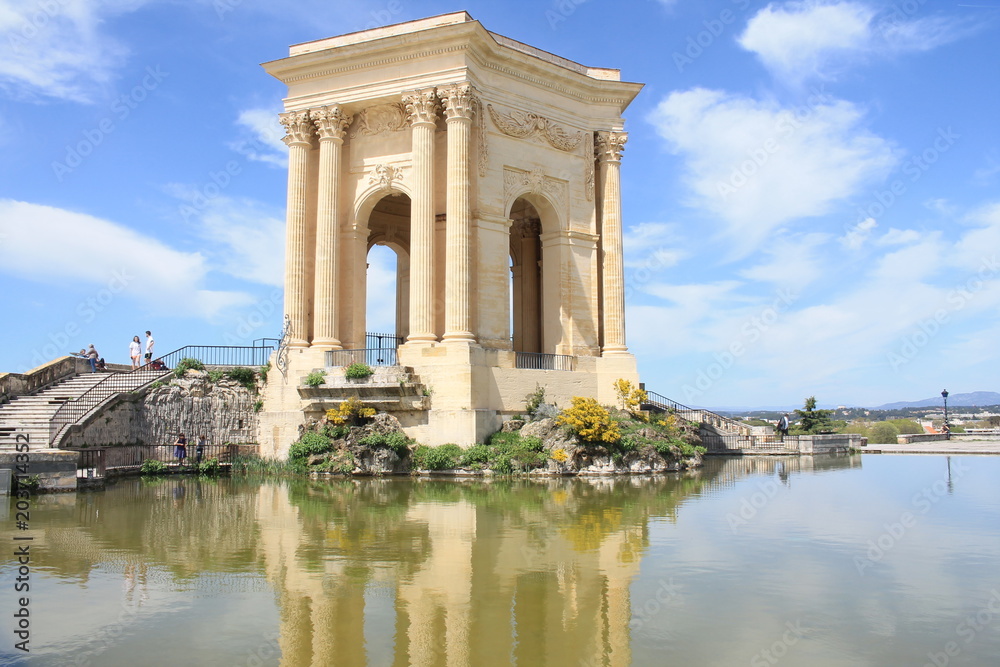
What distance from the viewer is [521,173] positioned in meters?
28.1

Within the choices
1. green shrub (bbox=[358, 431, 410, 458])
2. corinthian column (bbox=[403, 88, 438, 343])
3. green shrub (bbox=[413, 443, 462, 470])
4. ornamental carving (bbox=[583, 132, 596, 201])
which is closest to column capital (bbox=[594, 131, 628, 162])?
ornamental carving (bbox=[583, 132, 596, 201])

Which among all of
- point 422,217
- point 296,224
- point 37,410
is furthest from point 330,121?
point 37,410

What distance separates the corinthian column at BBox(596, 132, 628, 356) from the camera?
29.3m

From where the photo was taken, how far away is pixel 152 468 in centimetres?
2308

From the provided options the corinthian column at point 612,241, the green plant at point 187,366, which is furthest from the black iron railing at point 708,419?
the green plant at point 187,366

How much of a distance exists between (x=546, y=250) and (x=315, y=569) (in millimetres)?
21186

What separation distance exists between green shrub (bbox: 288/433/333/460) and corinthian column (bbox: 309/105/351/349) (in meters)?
3.55

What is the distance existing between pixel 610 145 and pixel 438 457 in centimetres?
→ 1416

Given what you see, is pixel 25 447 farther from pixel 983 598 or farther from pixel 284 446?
pixel 983 598

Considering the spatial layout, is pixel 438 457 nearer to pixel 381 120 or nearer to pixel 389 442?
pixel 389 442

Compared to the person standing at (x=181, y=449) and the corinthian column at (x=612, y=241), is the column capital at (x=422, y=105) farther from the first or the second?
the person standing at (x=181, y=449)

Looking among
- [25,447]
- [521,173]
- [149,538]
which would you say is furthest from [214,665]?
[521,173]

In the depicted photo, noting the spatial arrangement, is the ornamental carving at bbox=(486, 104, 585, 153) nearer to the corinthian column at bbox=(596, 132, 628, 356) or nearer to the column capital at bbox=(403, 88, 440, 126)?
the corinthian column at bbox=(596, 132, 628, 356)

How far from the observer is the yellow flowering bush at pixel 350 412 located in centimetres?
2359
